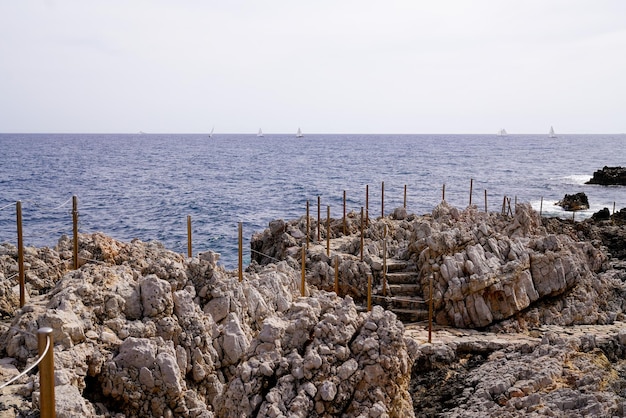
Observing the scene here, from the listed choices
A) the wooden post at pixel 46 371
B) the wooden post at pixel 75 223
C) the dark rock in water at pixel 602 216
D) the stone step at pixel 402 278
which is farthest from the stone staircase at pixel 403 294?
A: the dark rock in water at pixel 602 216

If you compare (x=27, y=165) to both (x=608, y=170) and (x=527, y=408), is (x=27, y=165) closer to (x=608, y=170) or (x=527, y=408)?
(x=608, y=170)

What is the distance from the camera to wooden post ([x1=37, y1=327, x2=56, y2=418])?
17.2ft

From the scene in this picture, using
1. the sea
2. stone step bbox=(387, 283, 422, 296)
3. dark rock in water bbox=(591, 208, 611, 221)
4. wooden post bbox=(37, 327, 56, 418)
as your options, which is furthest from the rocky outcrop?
dark rock in water bbox=(591, 208, 611, 221)

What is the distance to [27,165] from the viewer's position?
86875 millimetres

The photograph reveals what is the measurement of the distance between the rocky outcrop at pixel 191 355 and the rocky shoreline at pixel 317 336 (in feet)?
0.09

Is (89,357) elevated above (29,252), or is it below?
below

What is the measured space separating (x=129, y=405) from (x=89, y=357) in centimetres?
109

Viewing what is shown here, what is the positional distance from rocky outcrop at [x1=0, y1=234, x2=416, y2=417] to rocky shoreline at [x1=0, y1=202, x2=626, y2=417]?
26 millimetres

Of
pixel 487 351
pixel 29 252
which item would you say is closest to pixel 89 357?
pixel 29 252

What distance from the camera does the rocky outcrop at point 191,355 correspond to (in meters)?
8.97

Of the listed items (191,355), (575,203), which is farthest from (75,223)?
(575,203)

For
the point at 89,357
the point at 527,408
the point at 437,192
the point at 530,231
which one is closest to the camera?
the point at 89,357

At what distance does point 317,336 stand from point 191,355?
3137 millimetres

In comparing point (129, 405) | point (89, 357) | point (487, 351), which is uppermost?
point (89, 357)
